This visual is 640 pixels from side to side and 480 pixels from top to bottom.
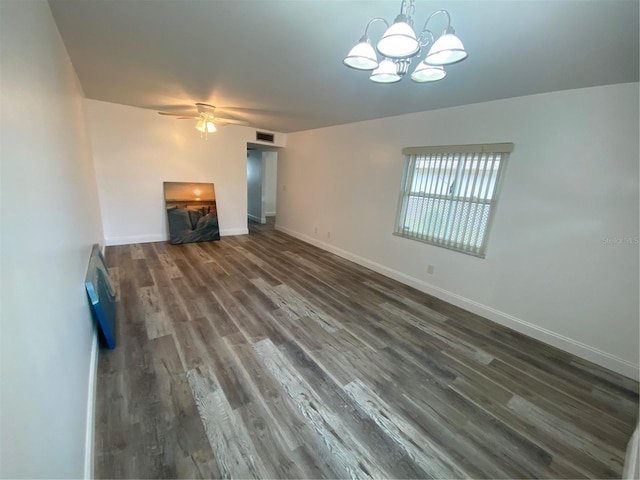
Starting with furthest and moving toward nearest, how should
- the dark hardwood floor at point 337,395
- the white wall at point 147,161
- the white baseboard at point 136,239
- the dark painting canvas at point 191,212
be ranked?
the dark painting canvas at point 191,212
the white baseboard at point 136,239
the white wall at point 147,161
the dark hardwood floor at point 337,395

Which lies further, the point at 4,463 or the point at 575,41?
the point at 575,41

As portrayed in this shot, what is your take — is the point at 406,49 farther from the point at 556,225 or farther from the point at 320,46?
the point at 556,225

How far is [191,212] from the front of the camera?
16.5 feet

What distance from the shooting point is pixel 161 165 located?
465 cm

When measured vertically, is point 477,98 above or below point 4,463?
above

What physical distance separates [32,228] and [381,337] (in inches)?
99.8

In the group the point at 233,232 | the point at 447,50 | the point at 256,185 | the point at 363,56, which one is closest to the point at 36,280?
the point at 363,56

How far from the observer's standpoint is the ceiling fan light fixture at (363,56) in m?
1.41

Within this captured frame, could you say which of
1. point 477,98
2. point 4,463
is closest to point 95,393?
point 4,463

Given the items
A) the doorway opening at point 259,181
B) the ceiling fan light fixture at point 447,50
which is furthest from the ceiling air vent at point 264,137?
the ceiling fan light fixture at point 447,50

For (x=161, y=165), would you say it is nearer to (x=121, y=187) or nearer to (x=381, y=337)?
(x=121, y=187)

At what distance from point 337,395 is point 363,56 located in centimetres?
222

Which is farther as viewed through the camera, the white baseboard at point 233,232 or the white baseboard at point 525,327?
the white baseboard at point 233,232

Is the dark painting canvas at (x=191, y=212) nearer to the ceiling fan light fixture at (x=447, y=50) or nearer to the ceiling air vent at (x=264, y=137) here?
the ceiling air vent at (x=264, y=137)
